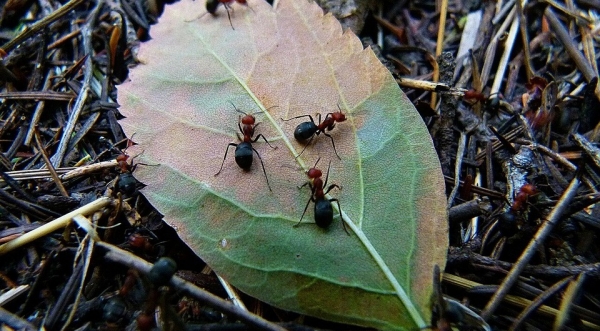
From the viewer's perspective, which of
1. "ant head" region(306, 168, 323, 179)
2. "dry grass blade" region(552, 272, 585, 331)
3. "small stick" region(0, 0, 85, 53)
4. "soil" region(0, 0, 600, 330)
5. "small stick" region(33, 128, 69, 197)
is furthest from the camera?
"small stick" region(0, 0, 85, 53)

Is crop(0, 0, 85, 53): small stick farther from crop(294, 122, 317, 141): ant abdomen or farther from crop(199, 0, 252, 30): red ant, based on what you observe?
crop(294, 122, 317, 141): ant abdomen

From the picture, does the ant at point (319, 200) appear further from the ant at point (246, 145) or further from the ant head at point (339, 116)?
the ant head at point (339, 116)

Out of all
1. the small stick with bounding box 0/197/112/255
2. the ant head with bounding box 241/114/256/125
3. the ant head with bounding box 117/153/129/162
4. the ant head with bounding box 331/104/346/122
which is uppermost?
the ant head with bounding box 331/104/346/122

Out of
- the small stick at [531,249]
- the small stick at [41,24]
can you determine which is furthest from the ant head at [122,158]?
the small stick at [531,249]

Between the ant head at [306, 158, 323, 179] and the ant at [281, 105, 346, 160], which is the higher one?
the ant at [281, 105, 346, 160]

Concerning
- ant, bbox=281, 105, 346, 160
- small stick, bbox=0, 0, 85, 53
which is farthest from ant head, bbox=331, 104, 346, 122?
small stick, bbox=0, 0, 85, 53

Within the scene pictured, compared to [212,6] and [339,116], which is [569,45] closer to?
[339,116]
